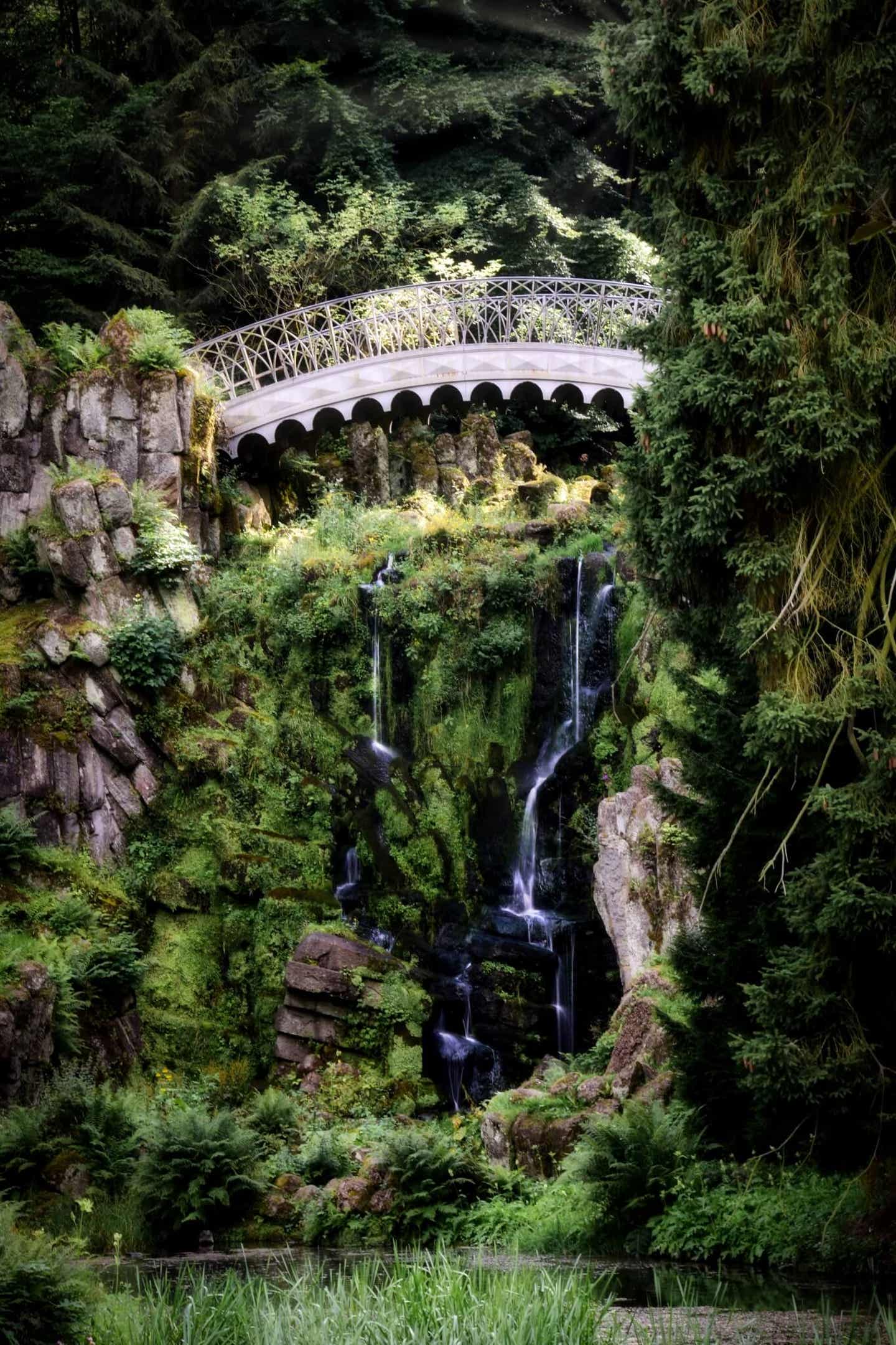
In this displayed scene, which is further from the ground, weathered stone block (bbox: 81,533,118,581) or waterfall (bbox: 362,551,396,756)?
weathered stone block (bbox: 81,533,118,581)

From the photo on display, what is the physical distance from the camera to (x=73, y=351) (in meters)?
19.7

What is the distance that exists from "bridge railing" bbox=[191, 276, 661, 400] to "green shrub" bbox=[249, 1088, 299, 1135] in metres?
13.4

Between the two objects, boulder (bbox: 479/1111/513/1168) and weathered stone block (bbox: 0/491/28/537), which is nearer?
boulder (bbox: 479/1111/513/1168)

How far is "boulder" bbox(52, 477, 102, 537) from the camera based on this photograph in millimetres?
18250

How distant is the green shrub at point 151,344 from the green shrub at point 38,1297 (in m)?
15.5

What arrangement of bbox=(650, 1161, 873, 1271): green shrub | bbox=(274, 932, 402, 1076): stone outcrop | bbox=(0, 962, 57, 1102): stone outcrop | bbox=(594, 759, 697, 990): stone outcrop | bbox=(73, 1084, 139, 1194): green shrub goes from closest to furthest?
bbox=(650, 1161, 873, 1271): green shrub, bbox=(73, 1084, 139, 1194): green shrub, bbox=(594, 759, 697, 990): stone outcrop, bbox=(0, 962, 57, 1102): stone outcrop, bbox=(274, 932, 402, 1076): stone outcrop

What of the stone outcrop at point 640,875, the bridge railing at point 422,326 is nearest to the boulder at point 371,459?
the bridge railing at point 422,326

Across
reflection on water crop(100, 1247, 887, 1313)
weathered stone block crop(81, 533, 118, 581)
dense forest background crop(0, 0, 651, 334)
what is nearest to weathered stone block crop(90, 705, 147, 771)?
weathered stone block crop(81, 533, 118, 581)

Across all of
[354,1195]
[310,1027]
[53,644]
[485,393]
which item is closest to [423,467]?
[485,393]

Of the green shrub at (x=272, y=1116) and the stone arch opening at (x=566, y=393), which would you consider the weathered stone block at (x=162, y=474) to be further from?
the green shrub at (x=272, y=1116)

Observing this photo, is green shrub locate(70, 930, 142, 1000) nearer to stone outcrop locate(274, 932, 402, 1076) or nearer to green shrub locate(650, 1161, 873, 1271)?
stone outcrop locate(274, 932, 402, 1076)

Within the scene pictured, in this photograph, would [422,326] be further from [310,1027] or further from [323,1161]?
[323,1161]

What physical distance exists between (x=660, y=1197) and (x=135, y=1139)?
217 inches

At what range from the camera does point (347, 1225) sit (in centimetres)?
1172
